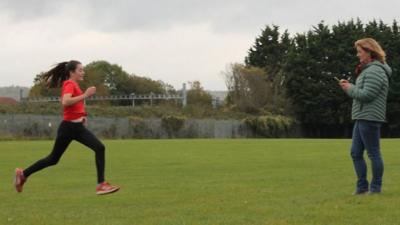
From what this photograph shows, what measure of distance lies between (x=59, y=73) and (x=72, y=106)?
30.2 inches

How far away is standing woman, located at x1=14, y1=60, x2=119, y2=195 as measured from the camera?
10320mm

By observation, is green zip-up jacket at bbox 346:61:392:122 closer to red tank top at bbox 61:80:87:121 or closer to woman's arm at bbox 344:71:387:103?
woman's arm at bbox 344:71:387:103

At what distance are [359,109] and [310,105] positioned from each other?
216 ft

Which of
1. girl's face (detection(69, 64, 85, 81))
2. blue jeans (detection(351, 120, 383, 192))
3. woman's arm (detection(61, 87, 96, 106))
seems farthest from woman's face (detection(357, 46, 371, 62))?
girl's face (detection(69, 64, 85, 81))

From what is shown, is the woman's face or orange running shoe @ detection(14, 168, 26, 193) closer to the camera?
the woman's face

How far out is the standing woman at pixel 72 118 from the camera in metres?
10.3

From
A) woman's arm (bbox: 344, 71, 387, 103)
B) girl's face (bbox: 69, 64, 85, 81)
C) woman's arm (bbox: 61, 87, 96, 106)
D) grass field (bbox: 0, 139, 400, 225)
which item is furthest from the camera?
girl's face (bbox: 69, 64, 85, 81)

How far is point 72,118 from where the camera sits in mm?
10414

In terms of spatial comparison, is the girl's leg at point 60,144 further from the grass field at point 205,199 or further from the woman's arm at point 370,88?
the woman's arm at point 370,88

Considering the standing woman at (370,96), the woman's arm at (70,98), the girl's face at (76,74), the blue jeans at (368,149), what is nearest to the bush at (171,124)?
the girl's face at (76,74)

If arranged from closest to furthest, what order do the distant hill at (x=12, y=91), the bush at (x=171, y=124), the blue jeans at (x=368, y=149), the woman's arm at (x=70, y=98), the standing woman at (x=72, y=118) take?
the blue jeans at (x=368, y=149)
the woman's arm at (x=70, y=98)
the standing woman at (x=72, y=118)
the bush at (x=171, y=124)
the distant hill at (x=12, y=91)

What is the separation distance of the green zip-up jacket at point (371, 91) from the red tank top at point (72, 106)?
12.7 ft

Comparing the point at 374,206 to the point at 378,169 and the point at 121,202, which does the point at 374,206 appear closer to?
the point at 378,169

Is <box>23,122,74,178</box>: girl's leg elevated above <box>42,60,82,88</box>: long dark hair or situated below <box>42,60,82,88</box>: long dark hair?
below
